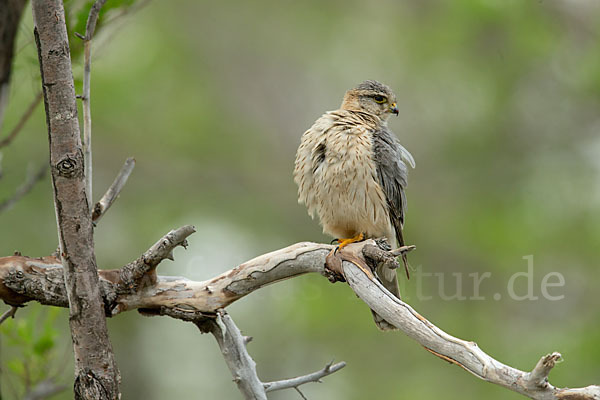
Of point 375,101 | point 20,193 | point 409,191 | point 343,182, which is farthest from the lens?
point 409,191

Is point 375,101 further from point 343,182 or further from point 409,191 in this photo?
point 409,191

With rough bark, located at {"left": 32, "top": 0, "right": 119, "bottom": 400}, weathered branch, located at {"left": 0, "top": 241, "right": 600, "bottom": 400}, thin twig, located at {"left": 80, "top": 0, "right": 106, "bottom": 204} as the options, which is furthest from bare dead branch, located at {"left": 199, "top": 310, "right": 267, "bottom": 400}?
thin twig, located at {"left": 80, "top": 0, "right": 106, "bottom": 204}

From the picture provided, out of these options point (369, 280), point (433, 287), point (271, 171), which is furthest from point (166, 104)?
point (369, 280)

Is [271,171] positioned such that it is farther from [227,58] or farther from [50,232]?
[50,232]

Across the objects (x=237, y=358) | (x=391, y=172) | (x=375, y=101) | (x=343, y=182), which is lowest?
(x=237, y=358)

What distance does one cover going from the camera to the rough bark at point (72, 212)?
244 centimetres

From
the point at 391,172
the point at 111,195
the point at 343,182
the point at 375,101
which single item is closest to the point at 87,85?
the point at 111,195

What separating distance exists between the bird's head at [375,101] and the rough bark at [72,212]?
231 centimetres

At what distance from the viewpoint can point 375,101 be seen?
4.50 metres

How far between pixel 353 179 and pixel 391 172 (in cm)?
29

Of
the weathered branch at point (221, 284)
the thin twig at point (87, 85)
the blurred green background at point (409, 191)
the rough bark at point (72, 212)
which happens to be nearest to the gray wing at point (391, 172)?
the weathered branch at point (221, 284)

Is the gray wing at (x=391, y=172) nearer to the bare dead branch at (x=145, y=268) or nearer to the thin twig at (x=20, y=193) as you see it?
A: the bare dead branch at (x=145, y=268)

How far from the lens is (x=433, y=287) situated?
8.88m

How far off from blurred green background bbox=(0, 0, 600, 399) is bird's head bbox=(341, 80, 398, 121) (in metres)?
3.64
